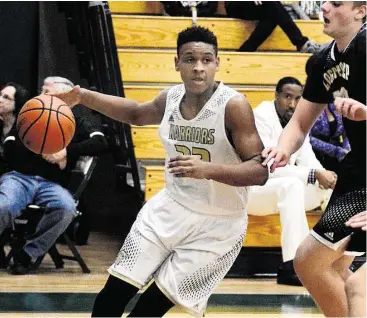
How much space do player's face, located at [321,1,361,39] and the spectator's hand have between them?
2.99 metres

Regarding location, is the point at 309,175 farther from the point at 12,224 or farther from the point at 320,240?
the point at 320,240

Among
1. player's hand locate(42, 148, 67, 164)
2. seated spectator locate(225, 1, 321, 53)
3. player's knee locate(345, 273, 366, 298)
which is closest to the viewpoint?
player's knee locate(345, 273, 366, 298)

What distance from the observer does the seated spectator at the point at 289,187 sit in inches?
272

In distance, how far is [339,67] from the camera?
4117 millimetres

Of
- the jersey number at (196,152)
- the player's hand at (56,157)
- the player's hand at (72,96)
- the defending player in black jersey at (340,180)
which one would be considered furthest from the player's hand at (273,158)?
the player's hand at (56,157)

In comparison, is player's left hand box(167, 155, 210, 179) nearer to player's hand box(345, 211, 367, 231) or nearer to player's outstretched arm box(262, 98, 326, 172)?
player's outstretched arm box(262, 98, 326, 172)

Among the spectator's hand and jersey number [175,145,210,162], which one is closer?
jersey number [175,145,210,162]

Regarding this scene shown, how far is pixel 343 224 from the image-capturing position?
157 inches

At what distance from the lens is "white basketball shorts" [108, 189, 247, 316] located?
414 cm

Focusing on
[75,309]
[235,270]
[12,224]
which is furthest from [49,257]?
[75,309]

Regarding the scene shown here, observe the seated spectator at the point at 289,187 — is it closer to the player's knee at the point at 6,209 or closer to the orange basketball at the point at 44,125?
the player's knee at the point at 6,209

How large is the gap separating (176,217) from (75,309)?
1789 millimetres

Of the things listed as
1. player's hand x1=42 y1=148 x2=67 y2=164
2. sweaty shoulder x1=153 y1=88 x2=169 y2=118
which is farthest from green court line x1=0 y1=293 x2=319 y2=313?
sweaty shoulder x1=153 y1=88 x2=169 y2=118

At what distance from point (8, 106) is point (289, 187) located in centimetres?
220
